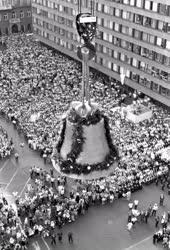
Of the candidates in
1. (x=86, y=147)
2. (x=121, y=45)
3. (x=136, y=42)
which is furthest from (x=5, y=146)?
(x=86, y=147)

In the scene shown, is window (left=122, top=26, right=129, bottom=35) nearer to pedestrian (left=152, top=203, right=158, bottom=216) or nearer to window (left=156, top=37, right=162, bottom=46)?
window (left=156, top=37, right=162, bottom=46)

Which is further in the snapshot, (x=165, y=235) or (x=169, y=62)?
(x=169, y=62)

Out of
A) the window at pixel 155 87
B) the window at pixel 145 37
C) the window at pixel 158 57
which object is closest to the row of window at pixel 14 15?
the window at pixel 145 37

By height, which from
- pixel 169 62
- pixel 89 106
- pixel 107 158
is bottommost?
pixel 169 62

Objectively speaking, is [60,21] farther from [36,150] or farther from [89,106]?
[89,106]

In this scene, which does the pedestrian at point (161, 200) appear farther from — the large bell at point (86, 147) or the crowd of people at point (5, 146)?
the large bell at point (86, 147)

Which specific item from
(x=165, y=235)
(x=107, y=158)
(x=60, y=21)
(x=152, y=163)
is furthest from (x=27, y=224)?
(x=60, y=21)

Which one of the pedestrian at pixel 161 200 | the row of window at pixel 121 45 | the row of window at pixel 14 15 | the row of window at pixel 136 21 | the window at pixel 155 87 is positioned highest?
the row of window at pixel 136 21
